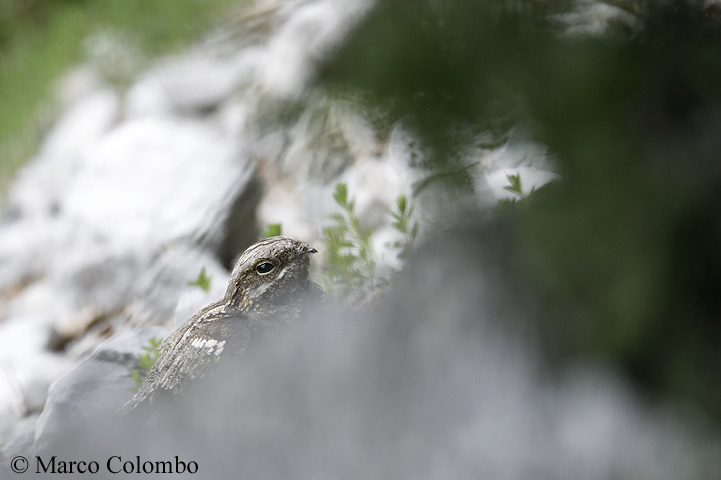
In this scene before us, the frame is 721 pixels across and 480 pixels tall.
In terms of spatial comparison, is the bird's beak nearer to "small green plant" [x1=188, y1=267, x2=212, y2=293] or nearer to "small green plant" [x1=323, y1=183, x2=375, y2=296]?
"small green plant" [x1=323, y1=183, x2=375, y2=296]

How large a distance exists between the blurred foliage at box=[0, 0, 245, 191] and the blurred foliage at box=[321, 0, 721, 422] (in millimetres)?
2350

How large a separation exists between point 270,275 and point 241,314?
0.33 feet

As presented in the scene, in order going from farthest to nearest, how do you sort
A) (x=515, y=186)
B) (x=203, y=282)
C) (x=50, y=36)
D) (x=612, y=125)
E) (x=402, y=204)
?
(x=50, y=36) < (x=203, y=282) < (x=402, y=204) < (x=515, y=186) < (x=612, y=125)

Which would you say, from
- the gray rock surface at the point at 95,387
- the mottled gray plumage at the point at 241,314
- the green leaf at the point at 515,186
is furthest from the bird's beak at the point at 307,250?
the green leaf at the point at 515,186

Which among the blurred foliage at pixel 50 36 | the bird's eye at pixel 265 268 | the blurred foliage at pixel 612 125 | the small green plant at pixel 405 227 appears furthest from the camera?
the blurred foliage at pixel 50 36

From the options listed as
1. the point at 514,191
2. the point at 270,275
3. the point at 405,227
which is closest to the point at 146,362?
the point at 270,275

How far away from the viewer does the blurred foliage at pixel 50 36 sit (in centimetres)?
260

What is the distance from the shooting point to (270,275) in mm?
979

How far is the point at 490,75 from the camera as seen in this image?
432 mm

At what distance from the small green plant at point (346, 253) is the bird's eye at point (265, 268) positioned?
131mm

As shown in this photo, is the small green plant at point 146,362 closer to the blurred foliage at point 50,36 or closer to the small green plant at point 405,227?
the small green plant at point 405,227

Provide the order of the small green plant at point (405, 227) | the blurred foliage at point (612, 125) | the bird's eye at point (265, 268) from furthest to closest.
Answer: the bird's eye at point (265, 268)
the small green plant at point (405, 227)
the blurred foliage at point (612, 125)

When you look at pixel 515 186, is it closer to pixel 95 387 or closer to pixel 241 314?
pixel 241 314

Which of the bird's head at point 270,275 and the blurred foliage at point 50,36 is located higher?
the blurred foliage at point 50,36
